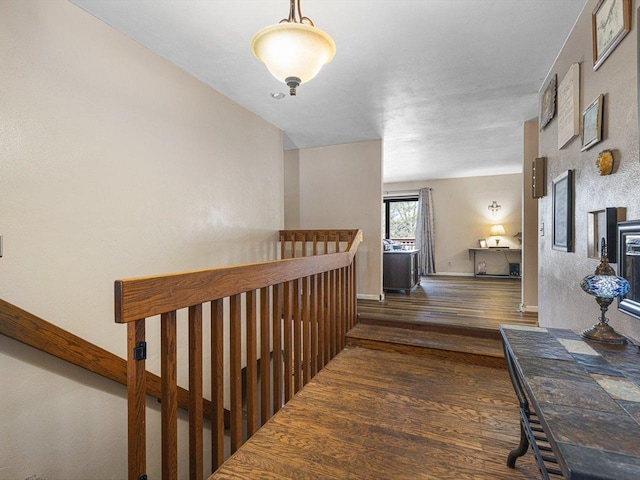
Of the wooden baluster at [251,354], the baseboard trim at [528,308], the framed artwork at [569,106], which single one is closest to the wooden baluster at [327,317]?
the wooden baluster at [251,354]

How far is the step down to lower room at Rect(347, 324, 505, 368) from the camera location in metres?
2.52

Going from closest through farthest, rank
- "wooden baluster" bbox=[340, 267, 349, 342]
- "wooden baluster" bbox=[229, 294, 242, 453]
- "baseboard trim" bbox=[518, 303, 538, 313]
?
1. "wooden baluster" bbox=[229, 294, 242, 453]
2. "wooden baluster" bbox=[340, 267, 349, 342]
3. "baseboard trim" bbox=[518, 303, 538, 313]

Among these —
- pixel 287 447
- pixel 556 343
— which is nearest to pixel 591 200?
pixel 556 343

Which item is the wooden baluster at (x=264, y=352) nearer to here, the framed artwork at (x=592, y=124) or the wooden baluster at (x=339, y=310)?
the wooden baluster at (x=339, y=310)

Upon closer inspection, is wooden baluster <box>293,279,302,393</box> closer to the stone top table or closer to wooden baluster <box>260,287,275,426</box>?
wooden baluster <box>260,287,275,426</box>

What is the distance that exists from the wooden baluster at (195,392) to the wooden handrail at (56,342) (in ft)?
3.30

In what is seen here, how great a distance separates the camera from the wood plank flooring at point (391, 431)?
1381 mm

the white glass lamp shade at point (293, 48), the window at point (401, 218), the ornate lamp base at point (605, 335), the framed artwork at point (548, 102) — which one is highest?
the framed artwork at point (548, 102)

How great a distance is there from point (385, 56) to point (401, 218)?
20.2 ft

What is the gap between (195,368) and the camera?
132 cm

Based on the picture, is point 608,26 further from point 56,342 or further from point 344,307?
point 56,342

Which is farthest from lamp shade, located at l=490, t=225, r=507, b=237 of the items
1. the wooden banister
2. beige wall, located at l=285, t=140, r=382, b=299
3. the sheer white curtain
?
the wooden banister

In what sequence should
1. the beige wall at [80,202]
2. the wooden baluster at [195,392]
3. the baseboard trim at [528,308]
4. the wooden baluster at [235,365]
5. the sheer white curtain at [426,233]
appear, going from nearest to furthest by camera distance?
the wooden baluster at [195,392]
the wooden baluster at [235,365]
the beige wall at [80,202]
the baseboard trim at [528,308]
the sheer white curtain at [426,233]

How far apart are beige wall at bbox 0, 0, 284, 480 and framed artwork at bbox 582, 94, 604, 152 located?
2.89m
